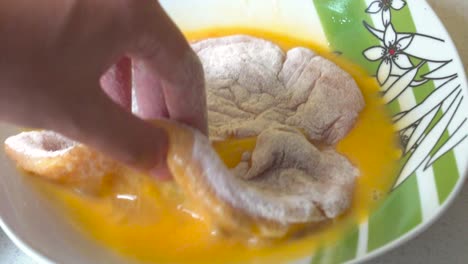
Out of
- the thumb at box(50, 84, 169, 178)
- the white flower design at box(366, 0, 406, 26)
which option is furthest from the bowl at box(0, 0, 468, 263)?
the thumb at box(50, 84, 169, 178)

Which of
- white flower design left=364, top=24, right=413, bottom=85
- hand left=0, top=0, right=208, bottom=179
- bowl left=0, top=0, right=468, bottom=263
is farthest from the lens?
white flower design left=364, top=24, right=413, bottom=85

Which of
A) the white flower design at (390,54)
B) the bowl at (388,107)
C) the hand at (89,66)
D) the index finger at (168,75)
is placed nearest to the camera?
the hand at (89,66)

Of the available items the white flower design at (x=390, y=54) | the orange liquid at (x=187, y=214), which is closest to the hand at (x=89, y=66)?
the orange liquid at (x=187, y=214)

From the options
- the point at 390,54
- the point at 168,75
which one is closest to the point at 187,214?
the point at 168,75

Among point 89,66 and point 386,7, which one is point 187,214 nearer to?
point 89,66

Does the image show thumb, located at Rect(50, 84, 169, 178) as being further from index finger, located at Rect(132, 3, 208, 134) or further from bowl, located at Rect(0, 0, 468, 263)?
bowl, located at Rect(0, 0, 468, 263)

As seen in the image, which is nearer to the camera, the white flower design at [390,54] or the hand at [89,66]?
the hand at [89,66]

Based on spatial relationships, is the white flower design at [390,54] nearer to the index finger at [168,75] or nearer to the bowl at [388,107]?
the bowl at [388,107]
